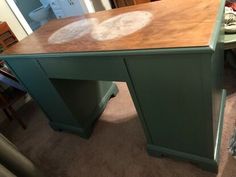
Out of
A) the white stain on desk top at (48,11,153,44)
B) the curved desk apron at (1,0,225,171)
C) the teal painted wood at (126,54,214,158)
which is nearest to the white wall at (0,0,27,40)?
the curved desk apron at (1,0,225,171)

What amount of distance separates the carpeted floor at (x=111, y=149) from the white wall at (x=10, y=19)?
121 centimetres

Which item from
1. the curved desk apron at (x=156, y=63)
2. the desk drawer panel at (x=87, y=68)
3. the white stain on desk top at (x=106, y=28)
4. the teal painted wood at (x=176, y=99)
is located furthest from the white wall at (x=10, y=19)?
→ the teal painted wood at (x=176, y=99)

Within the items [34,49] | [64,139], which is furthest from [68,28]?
[64,139]

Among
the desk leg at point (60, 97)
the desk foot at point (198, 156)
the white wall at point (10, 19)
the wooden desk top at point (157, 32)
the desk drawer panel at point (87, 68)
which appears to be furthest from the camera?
the white wall at point (10, 19)

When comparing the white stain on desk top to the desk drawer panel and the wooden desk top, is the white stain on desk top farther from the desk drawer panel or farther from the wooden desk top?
the desk drawer panel

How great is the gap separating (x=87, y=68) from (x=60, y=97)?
0.49 metres

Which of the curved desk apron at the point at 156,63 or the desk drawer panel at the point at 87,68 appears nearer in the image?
the curved desk apron at the point at 156,63

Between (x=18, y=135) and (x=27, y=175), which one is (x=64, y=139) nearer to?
(x=18, y=135)

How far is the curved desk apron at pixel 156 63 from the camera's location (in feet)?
3.02

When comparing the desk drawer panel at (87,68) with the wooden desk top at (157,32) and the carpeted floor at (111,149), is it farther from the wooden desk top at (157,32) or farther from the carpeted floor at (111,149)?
the carpeted floor at (111,149)

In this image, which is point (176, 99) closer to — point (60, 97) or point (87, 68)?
point (87, 68)

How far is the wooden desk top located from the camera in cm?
92

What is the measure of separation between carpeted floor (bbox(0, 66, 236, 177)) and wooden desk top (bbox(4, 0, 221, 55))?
82 centimetres

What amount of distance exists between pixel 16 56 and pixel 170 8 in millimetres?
1062
